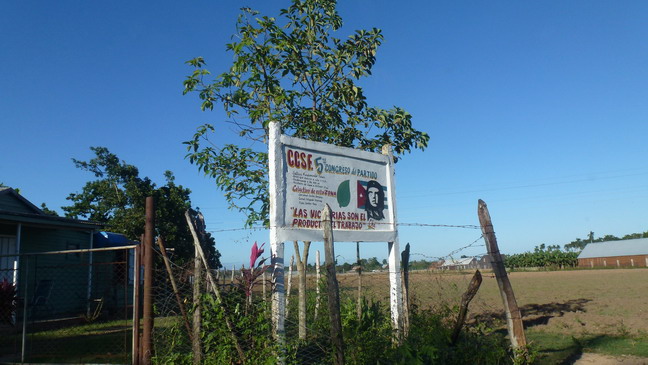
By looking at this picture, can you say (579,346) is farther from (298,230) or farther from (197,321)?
(197,321)

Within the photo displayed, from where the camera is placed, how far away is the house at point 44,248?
14.0 metres

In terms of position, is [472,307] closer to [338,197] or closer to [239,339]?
A: [338,197]

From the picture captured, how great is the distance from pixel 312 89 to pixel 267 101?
3.08ft

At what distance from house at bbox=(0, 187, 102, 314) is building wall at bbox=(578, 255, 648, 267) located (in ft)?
259

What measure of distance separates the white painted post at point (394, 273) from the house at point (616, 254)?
264 feet

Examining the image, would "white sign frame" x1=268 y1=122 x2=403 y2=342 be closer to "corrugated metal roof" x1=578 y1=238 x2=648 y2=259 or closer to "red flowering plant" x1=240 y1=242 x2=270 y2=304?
"red flowering plant" x1=240 y1=242 x2=270 y2=304

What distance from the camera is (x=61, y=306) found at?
15.8m

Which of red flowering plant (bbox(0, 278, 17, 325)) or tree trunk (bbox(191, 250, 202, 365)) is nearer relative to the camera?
tree trunk (bbox(191, 250, 202, 365))

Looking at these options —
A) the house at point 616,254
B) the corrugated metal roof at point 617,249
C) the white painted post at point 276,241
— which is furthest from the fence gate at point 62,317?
the corrugated metal roof at point 617,249

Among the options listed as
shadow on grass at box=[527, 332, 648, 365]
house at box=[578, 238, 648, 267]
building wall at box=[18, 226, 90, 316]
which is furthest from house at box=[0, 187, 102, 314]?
house at box=[578, 238, 648, 267]

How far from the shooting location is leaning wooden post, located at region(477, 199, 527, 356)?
639cm

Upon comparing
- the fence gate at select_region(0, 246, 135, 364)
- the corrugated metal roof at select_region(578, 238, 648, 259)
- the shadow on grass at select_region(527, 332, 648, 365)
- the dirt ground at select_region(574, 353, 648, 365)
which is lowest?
the dirt ground at select_region(574, 353, 648, 365)

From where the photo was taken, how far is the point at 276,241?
631 cm

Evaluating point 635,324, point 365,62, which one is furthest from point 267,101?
point 635,324
